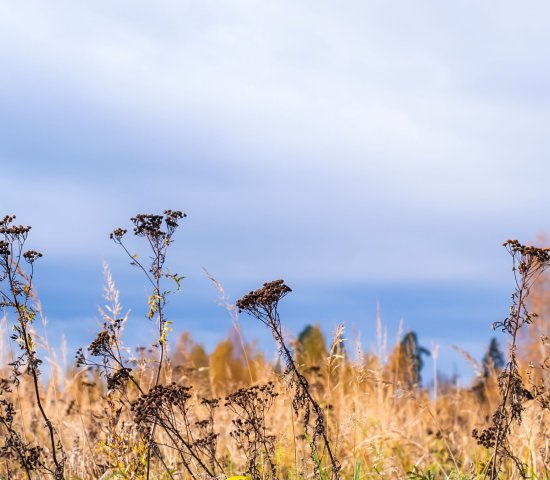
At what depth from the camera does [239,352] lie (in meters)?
26.0

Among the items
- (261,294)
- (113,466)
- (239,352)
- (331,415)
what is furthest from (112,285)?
(239,352)

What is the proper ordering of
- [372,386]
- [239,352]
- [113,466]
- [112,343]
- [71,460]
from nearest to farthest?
[113,466] → [112,343] → [71,460] → [372,386] → [239,352]

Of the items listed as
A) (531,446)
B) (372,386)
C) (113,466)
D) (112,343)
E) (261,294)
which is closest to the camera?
(261,294)

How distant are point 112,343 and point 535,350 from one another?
17.3m

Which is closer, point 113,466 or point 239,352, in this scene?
point 113,466

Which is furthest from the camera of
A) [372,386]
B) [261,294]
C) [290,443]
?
[372,386]

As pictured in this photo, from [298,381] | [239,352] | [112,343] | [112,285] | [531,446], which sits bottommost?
[531,446]

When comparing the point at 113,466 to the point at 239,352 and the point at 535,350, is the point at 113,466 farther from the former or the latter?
the point at 239,352

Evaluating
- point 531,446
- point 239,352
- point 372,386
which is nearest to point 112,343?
point 531,446

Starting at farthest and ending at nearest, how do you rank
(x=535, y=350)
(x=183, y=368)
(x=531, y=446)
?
(x=535, y=350)
(x=183, y=368)
(x=531, y=446)

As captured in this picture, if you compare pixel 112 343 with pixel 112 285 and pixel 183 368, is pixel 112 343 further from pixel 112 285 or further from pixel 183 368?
pixel 183 368

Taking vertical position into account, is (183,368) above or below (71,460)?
above

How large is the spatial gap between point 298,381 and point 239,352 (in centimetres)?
2201

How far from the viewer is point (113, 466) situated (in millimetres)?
4543
